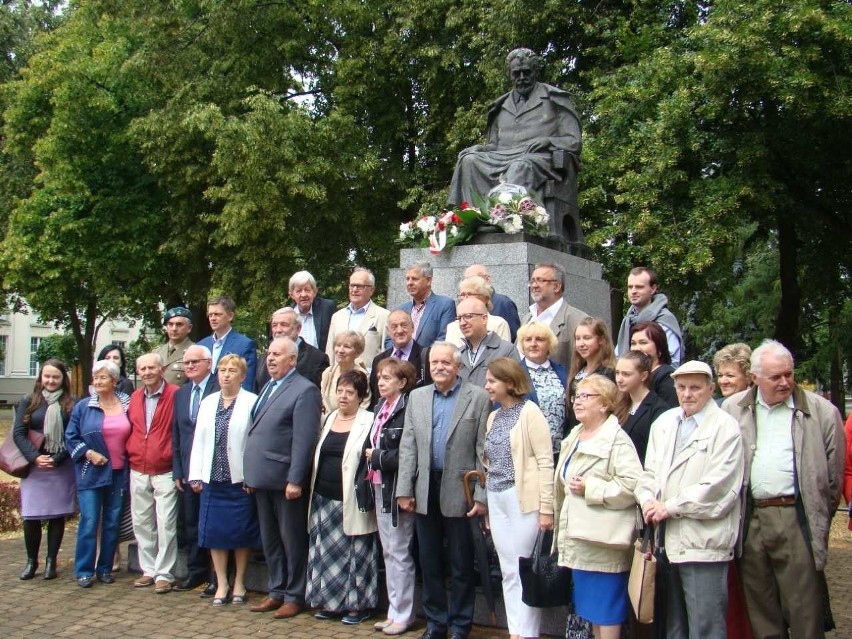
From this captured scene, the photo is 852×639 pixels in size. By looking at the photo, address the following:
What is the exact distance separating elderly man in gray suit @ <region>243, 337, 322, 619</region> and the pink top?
136 cm

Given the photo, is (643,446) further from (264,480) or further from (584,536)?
(264,480)

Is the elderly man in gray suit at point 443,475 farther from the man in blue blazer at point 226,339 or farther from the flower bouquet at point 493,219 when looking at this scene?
the flower bouquet at point 493,219

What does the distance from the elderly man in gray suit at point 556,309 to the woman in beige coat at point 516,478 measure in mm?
1451

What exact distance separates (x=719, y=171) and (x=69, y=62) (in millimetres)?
13750

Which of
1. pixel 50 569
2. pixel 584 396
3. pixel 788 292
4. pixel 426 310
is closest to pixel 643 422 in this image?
pixel 584 396

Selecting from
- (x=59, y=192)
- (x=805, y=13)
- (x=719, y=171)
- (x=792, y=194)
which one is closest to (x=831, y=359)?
(x=792, y=194)

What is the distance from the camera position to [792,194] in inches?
625

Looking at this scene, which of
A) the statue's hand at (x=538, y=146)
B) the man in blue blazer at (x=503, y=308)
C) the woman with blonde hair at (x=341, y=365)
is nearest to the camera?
the woman with blonde hair at (x=341, y=365)

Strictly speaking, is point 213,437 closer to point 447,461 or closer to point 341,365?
point 341,365

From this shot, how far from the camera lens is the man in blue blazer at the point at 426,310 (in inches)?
277

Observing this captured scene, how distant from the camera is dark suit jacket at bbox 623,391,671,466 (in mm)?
5133

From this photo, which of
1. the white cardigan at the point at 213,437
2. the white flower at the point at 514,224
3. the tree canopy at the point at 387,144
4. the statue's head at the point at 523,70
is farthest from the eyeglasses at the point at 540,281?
the tree canopy at the point at 387,144

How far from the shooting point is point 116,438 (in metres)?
7.32

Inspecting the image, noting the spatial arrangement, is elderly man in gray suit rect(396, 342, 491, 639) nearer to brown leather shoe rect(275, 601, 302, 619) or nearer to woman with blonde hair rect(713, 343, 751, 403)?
brown leather shoe rect(275, 601, 302, 619)
